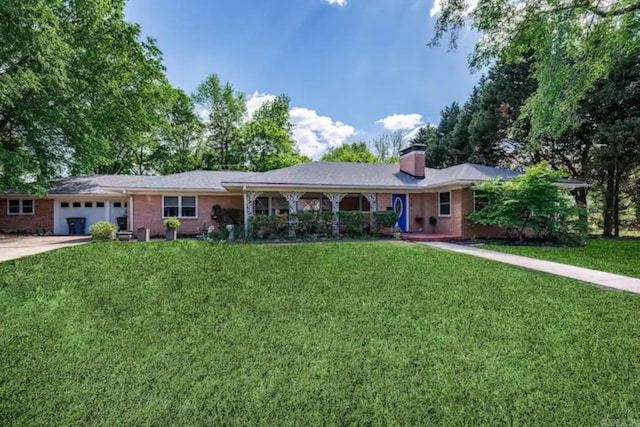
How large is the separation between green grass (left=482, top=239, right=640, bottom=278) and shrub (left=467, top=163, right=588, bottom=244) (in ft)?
3.22

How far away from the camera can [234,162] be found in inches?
1216

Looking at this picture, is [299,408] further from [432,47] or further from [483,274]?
[432,47]

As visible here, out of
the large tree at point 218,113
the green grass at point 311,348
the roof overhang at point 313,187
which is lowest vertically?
the green grass at point 311,348

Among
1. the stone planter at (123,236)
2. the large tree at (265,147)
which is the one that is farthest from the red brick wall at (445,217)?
the large tree at (265,147)

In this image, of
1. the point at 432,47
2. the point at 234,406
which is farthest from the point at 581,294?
the point at 432,47

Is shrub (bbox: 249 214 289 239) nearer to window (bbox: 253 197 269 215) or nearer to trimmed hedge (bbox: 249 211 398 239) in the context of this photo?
trimmed hedge (bbox: 249 211 398 239)

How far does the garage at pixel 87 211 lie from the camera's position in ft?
58.9

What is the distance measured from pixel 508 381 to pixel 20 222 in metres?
22.9

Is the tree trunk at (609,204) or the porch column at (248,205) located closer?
the porch column at (248,205)

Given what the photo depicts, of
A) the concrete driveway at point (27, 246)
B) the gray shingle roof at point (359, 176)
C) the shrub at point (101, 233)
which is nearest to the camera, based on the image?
the concrete driveway at point (27, 246)

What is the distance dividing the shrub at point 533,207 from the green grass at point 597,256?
981 mm

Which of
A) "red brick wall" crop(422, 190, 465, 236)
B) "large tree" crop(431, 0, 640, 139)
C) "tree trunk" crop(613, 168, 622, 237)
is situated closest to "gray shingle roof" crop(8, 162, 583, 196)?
"red brick wall" crop(422, 190, 465, 236)

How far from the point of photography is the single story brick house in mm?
13875

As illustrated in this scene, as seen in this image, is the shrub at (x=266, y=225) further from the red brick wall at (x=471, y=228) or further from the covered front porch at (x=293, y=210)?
the red brick wall at (x=471, y=228)
